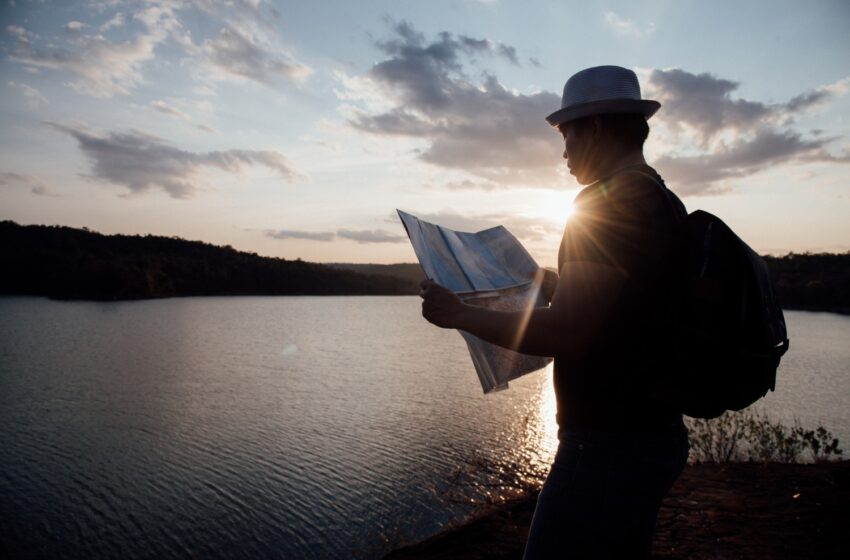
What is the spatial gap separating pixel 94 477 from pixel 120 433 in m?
3.90

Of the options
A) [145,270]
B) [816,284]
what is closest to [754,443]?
[816,284]

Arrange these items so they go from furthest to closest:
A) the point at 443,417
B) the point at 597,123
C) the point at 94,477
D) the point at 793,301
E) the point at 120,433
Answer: the point at 793,301 → the point at 443,417 → the point at 120,433 → the point at 94,477 → the point at 597,123

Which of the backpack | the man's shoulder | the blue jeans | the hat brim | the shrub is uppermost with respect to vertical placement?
the hat brim

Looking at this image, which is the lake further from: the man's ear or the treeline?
the treeline

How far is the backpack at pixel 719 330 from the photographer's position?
57.1 inches

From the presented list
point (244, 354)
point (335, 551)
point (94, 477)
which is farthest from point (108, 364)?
point (335, 551)

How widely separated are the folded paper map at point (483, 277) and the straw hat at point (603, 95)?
663 millimetres

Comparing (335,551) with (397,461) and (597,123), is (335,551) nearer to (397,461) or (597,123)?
(397,461)

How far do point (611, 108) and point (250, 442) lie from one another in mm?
15655

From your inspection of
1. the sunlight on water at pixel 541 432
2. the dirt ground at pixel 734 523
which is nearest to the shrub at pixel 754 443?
the dirt ground at pixel 734 523

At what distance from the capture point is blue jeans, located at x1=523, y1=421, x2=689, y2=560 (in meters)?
1.61

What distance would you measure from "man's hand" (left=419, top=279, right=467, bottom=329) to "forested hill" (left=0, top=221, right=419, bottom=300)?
114 metres

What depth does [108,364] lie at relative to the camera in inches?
1115

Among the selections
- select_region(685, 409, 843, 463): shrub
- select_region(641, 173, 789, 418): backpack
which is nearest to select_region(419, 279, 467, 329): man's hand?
select_region(641, 173, 789, 418): backpack
